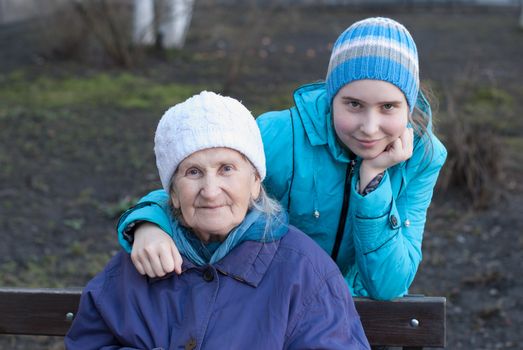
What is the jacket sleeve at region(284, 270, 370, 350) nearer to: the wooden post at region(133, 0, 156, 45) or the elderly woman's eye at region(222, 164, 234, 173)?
the elderly woman's eye at region(222, 164, 234, 173)

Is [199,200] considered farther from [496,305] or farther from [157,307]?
[496,305]

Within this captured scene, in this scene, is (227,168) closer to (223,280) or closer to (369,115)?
(223,280)

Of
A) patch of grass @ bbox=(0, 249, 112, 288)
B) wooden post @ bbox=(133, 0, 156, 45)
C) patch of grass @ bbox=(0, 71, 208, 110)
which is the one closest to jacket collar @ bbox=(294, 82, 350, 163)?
patch of grass @ bbox=(0, 249, 112, 288)

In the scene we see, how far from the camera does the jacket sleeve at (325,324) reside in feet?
7.90

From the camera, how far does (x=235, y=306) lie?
8.04 ft

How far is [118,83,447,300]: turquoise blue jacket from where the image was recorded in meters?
2.63

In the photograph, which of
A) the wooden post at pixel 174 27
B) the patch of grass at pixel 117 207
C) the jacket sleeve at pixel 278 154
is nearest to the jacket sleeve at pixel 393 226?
the jacket sleeve at pixel 278 154

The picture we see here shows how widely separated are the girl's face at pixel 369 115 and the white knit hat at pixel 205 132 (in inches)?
10.3

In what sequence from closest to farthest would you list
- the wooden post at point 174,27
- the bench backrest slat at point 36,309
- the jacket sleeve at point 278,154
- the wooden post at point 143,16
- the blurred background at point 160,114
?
the jacket sleeve at point 278,154 → the bench backrest slat at point 36,309 → the blurred background at point 160,114 → the wooden post at point 174,27 → the wooden post at point 143,16

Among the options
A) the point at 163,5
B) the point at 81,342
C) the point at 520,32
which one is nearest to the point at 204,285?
the point at 81,342

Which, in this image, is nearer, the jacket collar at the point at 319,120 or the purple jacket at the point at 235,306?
the purple jacket at the point at 235,306

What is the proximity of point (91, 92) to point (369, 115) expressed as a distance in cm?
685

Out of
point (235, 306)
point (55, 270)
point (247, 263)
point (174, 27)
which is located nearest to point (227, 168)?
point (247, 263)

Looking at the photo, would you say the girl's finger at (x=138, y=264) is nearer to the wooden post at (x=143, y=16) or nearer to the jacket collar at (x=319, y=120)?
the jacket collar at (x=319, y=120)
